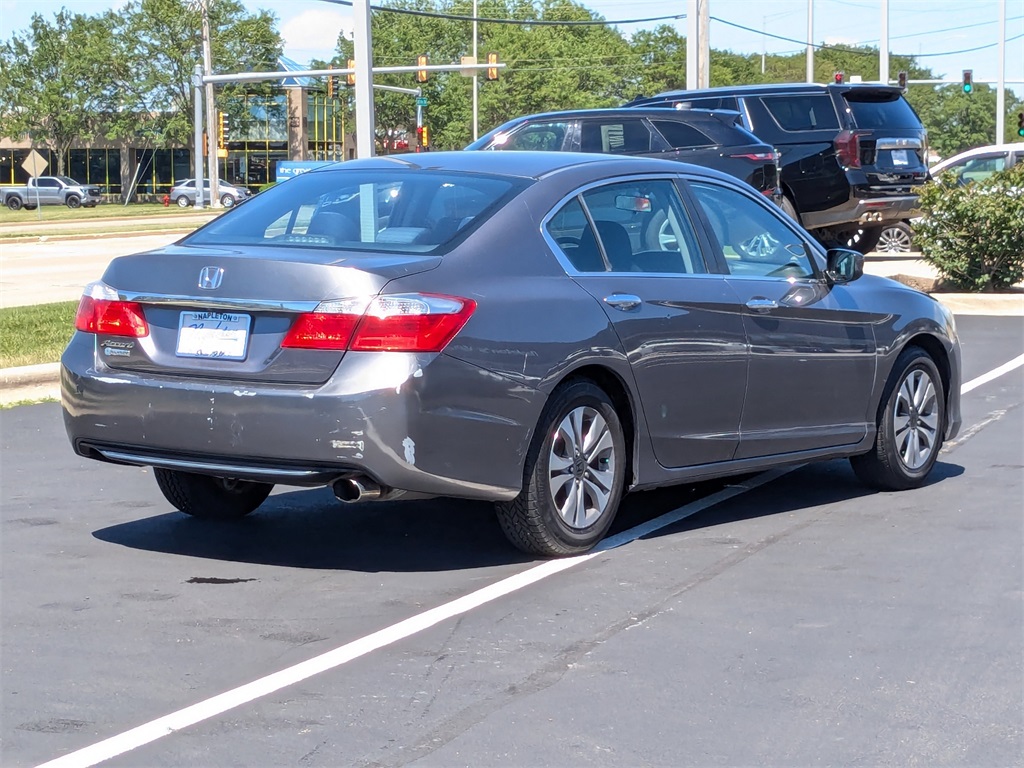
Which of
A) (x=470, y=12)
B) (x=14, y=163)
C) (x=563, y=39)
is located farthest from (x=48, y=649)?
(x=470, y=12)

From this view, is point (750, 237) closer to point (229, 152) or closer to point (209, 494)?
point (209, 494)

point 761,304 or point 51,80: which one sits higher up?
point 51,80

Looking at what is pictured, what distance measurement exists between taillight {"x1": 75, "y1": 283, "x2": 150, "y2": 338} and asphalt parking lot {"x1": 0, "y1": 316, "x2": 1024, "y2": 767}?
95 cm

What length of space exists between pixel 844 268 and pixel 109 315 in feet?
11.4

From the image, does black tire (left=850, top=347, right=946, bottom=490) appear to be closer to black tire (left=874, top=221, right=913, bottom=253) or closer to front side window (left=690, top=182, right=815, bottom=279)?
front side window (left=690, top=182, right=815, bottom=279)

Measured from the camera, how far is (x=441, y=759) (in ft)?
13.2

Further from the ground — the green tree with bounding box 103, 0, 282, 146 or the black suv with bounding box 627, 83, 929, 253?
the green tree with bounding box 103, 0, 282, 146

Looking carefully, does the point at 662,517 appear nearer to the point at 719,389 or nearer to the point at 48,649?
the point at 719,389

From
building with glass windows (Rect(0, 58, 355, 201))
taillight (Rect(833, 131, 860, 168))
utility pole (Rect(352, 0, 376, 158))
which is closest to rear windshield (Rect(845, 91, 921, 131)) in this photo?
taillight (Rect(833, 131, 860, 168))

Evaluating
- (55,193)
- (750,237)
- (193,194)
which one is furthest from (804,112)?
(55,193)

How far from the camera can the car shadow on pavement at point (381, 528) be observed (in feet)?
20.7

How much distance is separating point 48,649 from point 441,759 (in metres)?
1.67

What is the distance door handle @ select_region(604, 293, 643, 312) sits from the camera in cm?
626

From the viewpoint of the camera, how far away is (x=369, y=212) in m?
6.34
